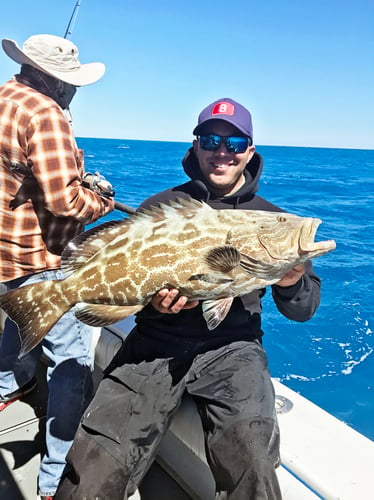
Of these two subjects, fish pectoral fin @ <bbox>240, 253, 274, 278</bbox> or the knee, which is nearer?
the knee

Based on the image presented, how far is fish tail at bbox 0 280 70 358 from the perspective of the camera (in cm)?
235

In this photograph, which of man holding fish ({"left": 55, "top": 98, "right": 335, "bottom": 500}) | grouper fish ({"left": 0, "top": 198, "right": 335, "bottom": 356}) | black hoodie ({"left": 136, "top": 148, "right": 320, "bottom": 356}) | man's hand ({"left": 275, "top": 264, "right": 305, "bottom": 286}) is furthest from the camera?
black hoodie ({"left": 136, "top": 148, "right": 320, "bottom": 356})

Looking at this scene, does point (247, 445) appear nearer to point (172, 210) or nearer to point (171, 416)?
point (171, 416)

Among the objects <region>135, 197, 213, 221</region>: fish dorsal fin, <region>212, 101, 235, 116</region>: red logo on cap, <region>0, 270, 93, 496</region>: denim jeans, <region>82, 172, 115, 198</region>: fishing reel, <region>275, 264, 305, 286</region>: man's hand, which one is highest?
<region>212, 101, 235, 116</region>: red logo on cap

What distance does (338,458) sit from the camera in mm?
2334

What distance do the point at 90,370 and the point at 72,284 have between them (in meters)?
0.90

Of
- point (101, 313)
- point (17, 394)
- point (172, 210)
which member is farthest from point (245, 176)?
point (17, 394)

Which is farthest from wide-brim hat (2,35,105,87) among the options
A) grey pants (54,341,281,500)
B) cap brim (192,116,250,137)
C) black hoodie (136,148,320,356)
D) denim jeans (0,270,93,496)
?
grey pants (54,341,281,500)

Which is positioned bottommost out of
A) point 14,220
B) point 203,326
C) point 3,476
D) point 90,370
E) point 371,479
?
point 3,476

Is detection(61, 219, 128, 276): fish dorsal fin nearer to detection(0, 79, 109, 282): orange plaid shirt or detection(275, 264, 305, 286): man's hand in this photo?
detection(0, 79, 109, 282): orange plaid shirt

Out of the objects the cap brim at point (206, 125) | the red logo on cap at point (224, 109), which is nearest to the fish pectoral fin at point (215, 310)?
the cap brim at point (206, 125)

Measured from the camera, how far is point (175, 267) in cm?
229

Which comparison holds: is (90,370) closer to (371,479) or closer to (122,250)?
(122,250)

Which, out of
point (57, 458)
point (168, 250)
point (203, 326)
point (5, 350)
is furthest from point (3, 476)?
Result: point (168, 250)
